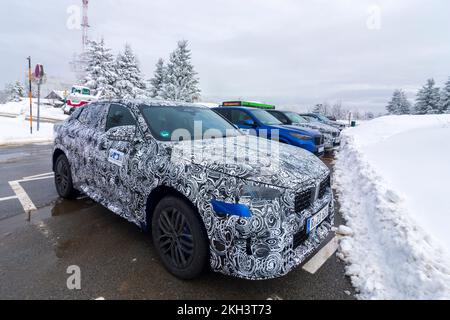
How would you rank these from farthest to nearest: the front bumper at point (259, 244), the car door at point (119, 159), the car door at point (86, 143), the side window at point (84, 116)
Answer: the side window at point (84, 116), the car door at point (86, 143), the car door at point (119, 159), the front bumper at point (259, 244)

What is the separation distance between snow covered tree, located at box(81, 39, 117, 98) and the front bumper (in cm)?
3554

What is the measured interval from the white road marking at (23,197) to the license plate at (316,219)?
4.06 meters

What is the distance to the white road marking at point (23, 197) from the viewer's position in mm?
4059

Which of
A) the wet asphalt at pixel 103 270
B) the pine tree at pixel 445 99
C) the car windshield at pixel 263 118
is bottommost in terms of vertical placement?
the wet asphalt at pixel 103 270

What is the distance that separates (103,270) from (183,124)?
179cm

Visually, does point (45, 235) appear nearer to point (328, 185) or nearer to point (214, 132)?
point (214, 132)

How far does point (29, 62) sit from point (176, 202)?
13564 millimetres

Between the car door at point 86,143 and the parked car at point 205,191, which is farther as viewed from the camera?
the car door at point 86,143

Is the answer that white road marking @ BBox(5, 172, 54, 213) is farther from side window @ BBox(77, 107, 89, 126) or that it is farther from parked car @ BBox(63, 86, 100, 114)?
parked car @ BBox(63, 86, 100, 114)

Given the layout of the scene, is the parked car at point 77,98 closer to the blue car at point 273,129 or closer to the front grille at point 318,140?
the blue car at point 273,129

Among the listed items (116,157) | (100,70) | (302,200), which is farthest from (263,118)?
(100,70)

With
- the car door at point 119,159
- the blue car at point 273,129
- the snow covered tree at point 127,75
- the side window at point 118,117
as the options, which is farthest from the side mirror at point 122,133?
the snow covered tree at point 127,75

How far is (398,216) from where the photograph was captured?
315cm

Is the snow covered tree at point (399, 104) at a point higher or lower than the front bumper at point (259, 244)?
higher
